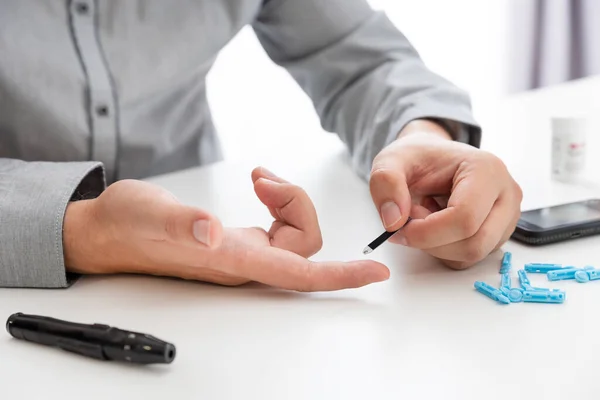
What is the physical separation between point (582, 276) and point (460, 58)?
1666mm

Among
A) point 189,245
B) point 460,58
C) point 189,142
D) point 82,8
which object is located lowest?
point 460,58

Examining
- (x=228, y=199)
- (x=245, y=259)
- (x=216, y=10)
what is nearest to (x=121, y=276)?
(x=245, y=259)

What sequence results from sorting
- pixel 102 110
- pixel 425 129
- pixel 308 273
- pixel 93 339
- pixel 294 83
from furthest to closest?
pixel 294 83
pixel 102 110
pixel 425 129
pixel 308 273
pixel 93 339

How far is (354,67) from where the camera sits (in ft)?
3.36

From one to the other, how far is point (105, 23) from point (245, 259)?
491 millimetres

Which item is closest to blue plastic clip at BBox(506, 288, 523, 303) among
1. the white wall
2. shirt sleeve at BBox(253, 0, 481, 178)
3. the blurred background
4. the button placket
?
shirt sleeve at BBox(253, 0, 481, 178)

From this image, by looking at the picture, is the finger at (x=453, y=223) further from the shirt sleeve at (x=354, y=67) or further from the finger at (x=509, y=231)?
the shirt sleeve at (x=354, y=67)

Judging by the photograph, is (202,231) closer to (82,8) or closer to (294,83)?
(82,8)

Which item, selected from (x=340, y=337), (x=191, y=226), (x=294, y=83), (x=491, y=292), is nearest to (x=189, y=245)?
(x=191, y=226)

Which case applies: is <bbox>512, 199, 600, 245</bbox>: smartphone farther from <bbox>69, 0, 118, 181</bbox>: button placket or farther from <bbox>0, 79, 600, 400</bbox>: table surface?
<bbox>69, 0, 118, 181</bbox>: button placket

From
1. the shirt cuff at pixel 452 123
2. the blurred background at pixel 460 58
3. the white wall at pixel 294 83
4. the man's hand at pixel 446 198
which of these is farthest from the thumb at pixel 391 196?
the blurred background at pixel 460 58

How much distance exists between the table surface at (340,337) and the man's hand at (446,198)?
0.03m

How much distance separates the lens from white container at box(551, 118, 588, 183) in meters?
0.89

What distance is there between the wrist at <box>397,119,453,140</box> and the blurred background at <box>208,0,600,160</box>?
3.38 feet
